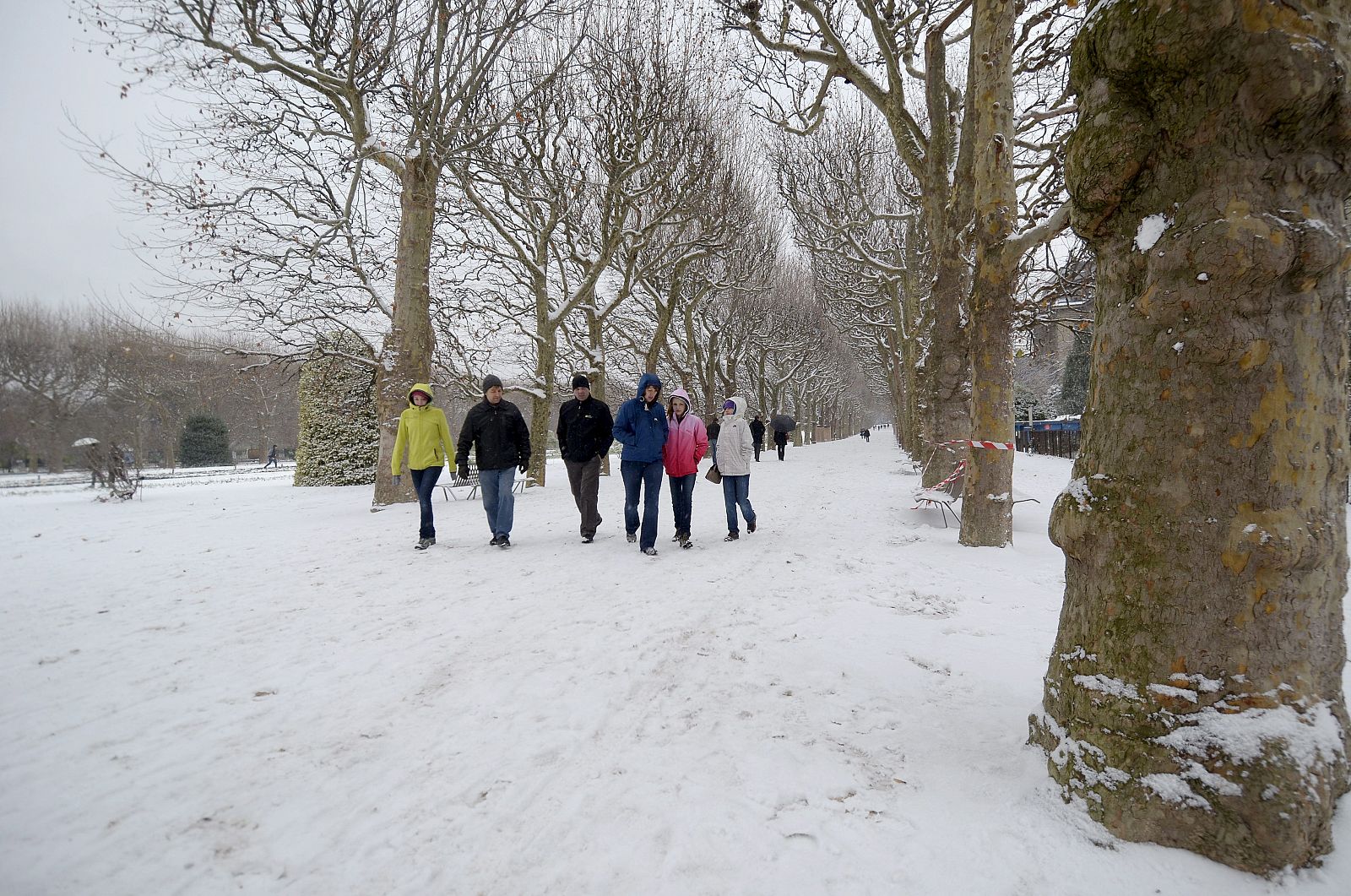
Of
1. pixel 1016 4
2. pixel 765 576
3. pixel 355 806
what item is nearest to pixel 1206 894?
pixel 355 806

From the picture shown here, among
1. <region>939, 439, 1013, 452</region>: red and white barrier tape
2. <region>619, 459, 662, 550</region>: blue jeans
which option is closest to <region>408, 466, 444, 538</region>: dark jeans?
<region>619, 459, 662, 550</region>: blue jeans

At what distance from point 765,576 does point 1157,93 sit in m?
4.12

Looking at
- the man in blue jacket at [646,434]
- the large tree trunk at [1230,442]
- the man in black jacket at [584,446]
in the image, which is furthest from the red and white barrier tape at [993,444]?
the large tree trunk at [1230,442]

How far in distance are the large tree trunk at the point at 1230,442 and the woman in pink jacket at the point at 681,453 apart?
4.96 metres

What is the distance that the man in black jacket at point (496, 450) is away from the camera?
21.7 ft

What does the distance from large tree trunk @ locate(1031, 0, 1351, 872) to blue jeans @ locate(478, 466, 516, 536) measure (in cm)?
588

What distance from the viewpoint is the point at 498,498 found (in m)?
6.76

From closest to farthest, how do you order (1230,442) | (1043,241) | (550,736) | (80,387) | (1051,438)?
(1230,442)
(550,736)
(1043,241)
(1051,438)
(80,387)

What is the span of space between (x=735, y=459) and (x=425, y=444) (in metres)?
3.71

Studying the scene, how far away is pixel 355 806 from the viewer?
2043 mm

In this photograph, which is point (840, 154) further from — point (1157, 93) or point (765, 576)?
point (1157, 93)

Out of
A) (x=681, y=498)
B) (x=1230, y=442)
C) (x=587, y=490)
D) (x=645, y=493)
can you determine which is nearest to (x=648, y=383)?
(x=645, y=493)

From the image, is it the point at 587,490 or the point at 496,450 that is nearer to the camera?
the point at 496,450

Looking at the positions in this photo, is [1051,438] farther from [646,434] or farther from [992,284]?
[646,434]
